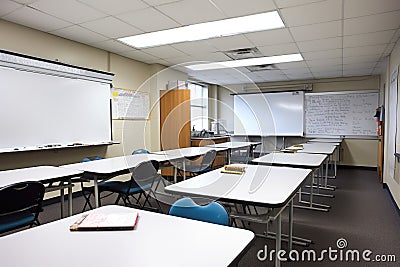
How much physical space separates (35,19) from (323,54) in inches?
187

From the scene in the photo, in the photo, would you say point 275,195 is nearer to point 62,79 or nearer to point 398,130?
point 398,130

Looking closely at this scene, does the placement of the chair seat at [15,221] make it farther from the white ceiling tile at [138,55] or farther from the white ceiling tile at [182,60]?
the white ceiling tile at [182,60]

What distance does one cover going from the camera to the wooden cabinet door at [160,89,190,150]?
6059 mm

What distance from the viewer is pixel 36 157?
3.89m

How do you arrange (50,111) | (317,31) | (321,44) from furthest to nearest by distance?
(321,44) < (50,111) < (317,31)

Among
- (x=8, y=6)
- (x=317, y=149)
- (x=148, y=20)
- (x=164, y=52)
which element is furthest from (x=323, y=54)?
(x=8, y=6)

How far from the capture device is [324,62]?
579 cm

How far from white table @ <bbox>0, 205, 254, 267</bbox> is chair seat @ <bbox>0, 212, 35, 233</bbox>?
1023mm

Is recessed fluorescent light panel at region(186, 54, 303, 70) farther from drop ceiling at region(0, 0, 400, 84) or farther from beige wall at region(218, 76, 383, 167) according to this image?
beige wall at region(218, 76, 383, 167)

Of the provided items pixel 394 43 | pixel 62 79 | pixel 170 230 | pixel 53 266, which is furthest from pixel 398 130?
pixel 62 79

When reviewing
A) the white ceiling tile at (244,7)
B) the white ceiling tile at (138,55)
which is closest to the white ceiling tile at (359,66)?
the white ceiling tile at (244,7)

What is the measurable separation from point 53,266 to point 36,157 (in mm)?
3425

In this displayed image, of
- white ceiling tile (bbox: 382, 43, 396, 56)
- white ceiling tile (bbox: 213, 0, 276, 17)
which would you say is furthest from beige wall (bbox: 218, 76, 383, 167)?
white ceiling tile (bbox: 213, 0, 276, 17)

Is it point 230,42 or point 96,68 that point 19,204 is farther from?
point 230,42
